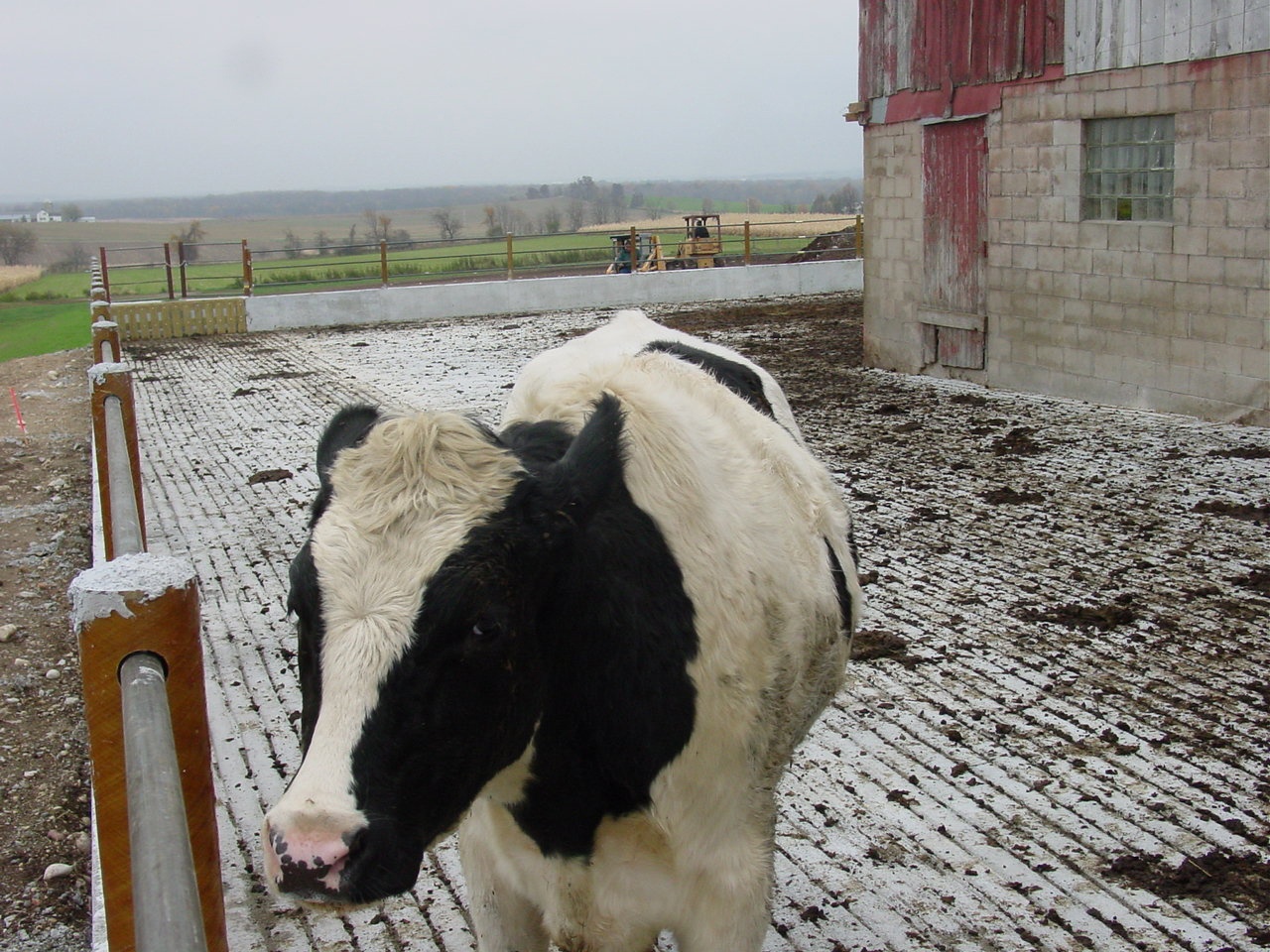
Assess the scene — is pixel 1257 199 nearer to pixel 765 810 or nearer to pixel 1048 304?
pixel 1048 304

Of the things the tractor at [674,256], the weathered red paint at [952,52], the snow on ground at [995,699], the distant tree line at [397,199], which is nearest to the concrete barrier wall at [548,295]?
the tractor at [674,256]

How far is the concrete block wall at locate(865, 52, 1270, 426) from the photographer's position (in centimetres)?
895

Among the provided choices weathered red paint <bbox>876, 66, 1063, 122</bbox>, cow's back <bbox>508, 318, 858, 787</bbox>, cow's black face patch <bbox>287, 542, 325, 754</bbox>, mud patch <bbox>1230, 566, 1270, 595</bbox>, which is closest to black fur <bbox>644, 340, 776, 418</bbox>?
cow's back <bbox>508, 318, 858, 787</bbox>

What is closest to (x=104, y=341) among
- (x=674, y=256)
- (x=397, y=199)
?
(x=674, y=256)

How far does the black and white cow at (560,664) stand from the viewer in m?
1.82

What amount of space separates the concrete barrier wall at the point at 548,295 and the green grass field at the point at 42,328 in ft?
12.3

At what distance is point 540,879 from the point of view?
242 centimetres

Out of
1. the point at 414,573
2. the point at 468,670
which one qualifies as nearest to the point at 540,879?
the point at 468,670

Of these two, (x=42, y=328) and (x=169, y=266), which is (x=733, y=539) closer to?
(x=169, y=266)

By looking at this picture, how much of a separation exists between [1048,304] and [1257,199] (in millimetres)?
2310

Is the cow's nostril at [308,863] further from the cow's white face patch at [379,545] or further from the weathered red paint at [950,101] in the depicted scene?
the weathered red paint at [950,101]

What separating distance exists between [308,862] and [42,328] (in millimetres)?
25915

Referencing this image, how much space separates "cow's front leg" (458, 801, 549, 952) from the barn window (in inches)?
354

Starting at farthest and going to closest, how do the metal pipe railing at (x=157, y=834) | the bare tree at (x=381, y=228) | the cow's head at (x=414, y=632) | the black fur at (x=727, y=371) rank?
the bare tree at (x=381, y=228) < the black fur at (x=727, y=371) < the cow's head at (x=414, y=632) < the metal pipe railing at (x=157, y=834)
